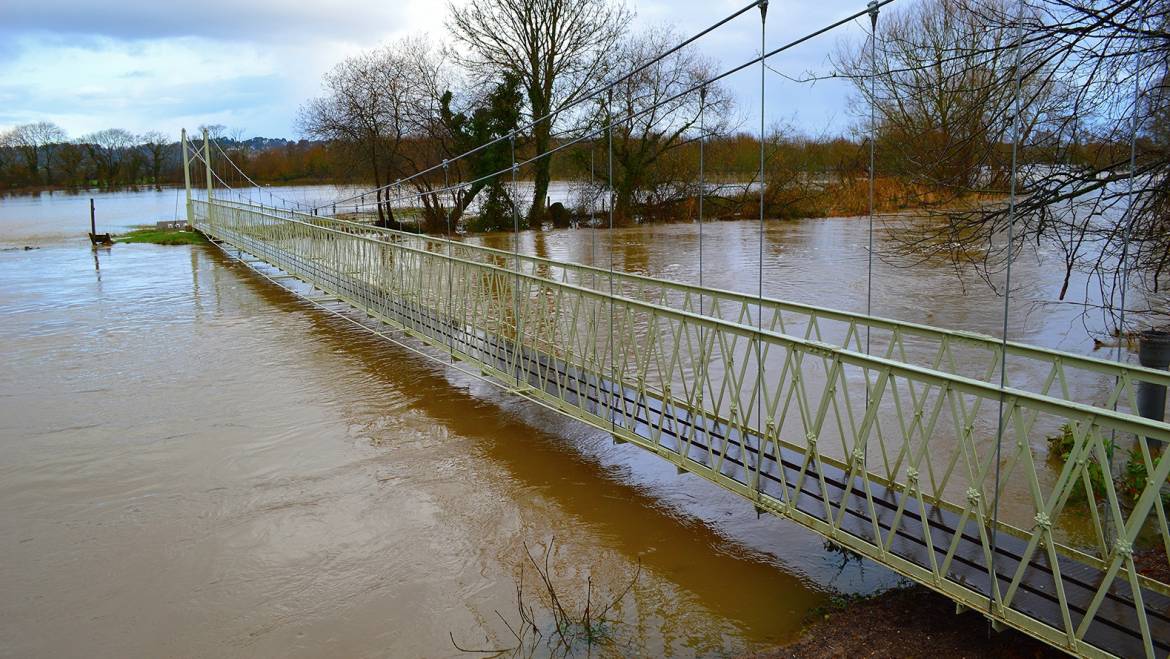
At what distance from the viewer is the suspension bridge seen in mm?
3029

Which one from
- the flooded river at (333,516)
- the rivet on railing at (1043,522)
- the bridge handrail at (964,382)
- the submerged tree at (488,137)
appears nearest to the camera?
the bridge handrail at (964,382)

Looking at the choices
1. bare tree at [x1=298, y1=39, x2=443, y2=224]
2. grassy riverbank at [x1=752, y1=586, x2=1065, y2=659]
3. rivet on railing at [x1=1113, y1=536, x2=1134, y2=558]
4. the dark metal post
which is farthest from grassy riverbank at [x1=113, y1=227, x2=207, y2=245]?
rivet on railing at [x1=1113, y1=536, x2=1134, y2=558]

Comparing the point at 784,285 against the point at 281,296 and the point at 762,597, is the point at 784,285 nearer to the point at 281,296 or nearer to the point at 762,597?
the point at 281,296

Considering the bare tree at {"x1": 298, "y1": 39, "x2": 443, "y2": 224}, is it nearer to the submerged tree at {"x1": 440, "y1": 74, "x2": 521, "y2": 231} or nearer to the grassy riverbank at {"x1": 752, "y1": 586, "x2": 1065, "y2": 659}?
the submerged tree at {"x1": 440, "y1": 74, "x2": 521, "y2": 231}

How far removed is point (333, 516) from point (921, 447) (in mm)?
3606

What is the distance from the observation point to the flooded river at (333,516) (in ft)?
13.6

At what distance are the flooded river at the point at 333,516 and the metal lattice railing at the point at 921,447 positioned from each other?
49 centimetres

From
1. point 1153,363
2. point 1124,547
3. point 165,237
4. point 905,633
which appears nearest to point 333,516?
point 905,633

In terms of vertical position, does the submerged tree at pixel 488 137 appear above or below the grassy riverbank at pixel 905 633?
above

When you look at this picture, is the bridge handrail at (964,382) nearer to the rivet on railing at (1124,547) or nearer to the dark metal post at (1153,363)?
the rivet on railing at (1124,547)

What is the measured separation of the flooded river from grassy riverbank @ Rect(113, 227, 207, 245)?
45.6 feet

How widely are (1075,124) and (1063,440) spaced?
2342 millimetres

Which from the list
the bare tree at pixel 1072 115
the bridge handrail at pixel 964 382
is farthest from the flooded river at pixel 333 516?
the bare tree at pixel 1072 115

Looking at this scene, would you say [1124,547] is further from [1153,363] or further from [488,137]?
[488,137]
